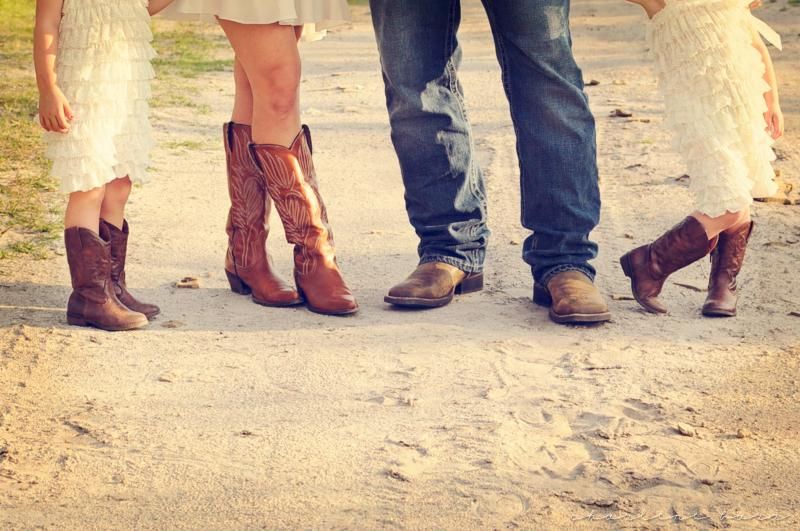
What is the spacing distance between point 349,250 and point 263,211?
25.2 inches

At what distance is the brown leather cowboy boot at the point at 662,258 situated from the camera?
372 cm

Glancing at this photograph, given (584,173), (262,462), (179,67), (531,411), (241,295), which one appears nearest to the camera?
(262,462)

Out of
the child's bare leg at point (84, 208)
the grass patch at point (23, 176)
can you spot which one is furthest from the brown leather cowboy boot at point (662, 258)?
the grass patch at point (23, 176)

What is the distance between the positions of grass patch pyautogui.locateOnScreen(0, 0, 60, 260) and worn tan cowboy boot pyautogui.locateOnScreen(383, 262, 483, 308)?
1.44m

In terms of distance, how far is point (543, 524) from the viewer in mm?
2477

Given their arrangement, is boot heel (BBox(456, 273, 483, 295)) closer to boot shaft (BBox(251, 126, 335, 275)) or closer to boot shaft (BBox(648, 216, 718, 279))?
boot shaft (BBox(251, 126, 335, 275))

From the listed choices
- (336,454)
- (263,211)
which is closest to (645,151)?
(263,211)

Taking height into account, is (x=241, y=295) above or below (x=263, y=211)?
below

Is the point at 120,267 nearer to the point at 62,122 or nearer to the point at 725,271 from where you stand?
the point at 62,122

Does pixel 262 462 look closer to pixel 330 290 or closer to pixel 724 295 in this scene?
pixel 330 290

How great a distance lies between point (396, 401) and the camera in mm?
3127

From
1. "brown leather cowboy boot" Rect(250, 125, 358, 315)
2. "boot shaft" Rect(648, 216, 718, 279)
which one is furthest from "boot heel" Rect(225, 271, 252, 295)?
"boot shaft" Rect(648, 216, 718, 279)

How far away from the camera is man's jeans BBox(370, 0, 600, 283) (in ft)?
12.0

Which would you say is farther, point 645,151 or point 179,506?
point 645,151
